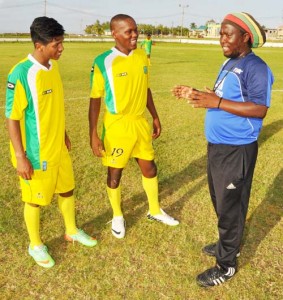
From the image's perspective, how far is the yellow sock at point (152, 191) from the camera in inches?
155

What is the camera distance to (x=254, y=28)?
2.38m

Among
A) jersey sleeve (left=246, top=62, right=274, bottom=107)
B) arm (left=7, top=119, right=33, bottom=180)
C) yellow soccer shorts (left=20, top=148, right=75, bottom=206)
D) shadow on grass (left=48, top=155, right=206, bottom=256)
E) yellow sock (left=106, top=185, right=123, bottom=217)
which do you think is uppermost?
jersey sleeve (left=246, top=62, right=274, bottom=107)

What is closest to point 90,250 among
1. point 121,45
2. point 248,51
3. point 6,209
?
point 6,209

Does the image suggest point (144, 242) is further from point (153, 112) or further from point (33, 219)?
point (153, 112)

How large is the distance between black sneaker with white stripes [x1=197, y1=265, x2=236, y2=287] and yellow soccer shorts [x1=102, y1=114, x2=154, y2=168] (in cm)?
142

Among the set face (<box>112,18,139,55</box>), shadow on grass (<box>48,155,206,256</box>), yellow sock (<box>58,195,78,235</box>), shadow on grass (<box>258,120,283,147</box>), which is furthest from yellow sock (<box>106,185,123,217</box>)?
shadow on grass (<box>258,120,283,147</box>)

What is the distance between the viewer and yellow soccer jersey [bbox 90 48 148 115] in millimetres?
3297

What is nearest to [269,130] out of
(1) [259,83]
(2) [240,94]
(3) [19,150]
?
(2) [240,94]

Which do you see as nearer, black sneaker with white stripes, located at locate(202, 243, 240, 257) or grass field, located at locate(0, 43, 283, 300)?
grass field, located at locate(0, 43, 283, 300)

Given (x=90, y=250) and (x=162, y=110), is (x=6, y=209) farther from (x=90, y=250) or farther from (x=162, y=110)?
(x=162, y=110)

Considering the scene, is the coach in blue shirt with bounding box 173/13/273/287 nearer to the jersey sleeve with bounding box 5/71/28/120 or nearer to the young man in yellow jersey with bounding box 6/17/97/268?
the young man in yellow jersey with bounding box 6/17/97/268

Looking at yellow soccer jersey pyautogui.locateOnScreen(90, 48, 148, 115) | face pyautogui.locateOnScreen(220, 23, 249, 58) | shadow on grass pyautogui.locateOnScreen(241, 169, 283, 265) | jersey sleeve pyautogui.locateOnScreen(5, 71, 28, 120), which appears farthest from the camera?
shadow on grass pyautogui.locateOnScreen(241, 169, 283, 265)

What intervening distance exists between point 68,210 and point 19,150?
3.45 ft

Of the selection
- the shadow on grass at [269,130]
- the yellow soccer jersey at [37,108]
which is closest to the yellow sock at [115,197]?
the yellow soccer jersey at [37,108]
